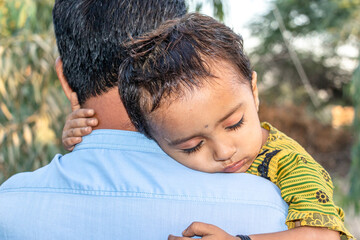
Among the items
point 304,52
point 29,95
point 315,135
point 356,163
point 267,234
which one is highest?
point 267,234

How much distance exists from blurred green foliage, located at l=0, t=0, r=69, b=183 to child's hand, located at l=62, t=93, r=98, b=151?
1.65 metres

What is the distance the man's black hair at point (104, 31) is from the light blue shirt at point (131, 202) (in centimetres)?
23

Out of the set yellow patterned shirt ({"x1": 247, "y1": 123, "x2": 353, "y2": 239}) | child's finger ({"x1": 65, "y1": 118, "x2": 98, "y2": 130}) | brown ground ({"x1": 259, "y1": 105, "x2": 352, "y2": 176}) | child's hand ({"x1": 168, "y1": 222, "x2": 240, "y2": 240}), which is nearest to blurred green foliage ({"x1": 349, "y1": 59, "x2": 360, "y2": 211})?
yellow patterned shirt ({"x1": 247, "y1": 123, "x2": 353, "y2": 239})

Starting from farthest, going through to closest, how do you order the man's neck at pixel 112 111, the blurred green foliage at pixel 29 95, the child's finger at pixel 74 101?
1. the blurred green foliage at pixel 29 95
2. the child's finger at pixel 74 101
3. the man's neck at pixel 112 111

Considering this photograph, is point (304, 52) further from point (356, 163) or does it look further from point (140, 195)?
point (140, 195)

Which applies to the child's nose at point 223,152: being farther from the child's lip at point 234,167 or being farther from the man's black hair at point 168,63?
the man's black hair at point 168,63

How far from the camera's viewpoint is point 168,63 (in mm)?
1090

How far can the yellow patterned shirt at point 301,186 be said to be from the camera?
1.03 metres

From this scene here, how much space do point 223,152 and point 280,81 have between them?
8.25 metres

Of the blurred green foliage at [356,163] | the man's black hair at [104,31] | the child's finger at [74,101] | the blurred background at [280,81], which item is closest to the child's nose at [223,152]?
the man's black hair at [104,31]

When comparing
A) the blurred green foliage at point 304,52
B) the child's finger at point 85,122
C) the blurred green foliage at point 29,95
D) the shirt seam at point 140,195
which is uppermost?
the child's finger at point 85,122

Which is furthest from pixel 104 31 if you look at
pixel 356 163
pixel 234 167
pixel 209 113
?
pixel 356 163

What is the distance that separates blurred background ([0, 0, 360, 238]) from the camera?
3.03 metres

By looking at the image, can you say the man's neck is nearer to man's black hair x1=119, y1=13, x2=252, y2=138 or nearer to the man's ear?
man's black hair x1=119, y1=13, x2=252, y2=138
